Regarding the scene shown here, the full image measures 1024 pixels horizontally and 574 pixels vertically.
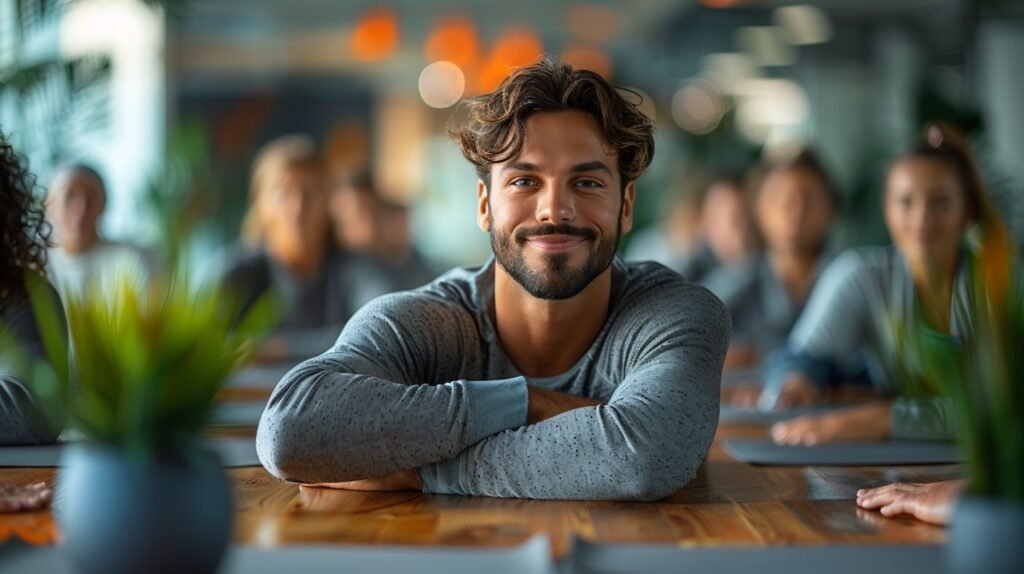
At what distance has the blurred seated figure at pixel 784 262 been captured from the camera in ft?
15.4

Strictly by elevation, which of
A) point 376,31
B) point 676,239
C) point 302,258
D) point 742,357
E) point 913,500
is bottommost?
point 676,239

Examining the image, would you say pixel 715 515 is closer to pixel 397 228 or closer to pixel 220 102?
pixel 397 228

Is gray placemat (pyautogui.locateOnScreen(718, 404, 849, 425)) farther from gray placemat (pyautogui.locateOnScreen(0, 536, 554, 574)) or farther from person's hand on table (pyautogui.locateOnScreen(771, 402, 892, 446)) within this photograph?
gray placemat (pyautogui.locateOnScreen(0, 536, 554, 574))

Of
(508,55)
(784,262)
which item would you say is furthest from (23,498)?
(508,55)

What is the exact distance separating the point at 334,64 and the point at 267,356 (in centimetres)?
1062

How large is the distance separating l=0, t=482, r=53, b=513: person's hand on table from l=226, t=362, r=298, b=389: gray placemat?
4.61ft

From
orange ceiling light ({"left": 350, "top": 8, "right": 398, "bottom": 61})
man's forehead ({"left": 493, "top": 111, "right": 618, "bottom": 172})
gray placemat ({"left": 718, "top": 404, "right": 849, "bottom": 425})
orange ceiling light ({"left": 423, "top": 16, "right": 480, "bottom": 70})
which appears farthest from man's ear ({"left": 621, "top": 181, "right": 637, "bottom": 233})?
orange ceiling light ({"left": 423, "top": 16, "right": 480, "bottom": 70})

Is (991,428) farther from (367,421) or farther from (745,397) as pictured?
(745,397)

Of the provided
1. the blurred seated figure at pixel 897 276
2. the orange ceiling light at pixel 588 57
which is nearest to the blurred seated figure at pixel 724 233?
the blurred seated figure at pixel 897 276

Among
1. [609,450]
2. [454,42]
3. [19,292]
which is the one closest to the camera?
[609,450]

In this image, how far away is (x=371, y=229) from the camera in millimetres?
6324

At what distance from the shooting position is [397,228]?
7.05 meters

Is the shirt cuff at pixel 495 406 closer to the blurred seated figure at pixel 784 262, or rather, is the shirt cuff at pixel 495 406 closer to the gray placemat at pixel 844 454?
the gray placemat at pixel 844 454

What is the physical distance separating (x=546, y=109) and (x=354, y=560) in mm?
941
